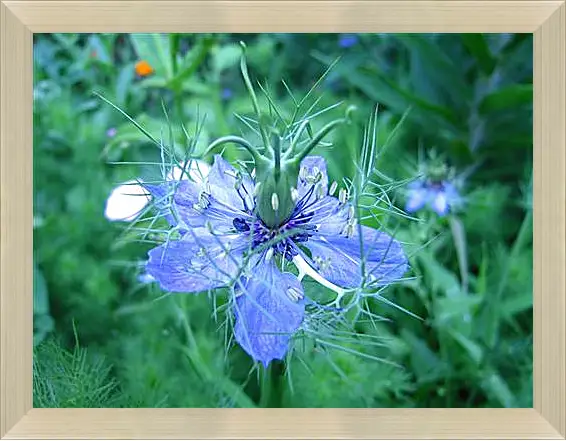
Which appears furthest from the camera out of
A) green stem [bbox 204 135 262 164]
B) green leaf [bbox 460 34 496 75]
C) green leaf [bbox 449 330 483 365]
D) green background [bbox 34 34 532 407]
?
green leaf [bbox 460 34 496 75]

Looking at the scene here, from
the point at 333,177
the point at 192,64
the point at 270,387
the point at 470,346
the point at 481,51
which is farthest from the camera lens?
the point at 481,51

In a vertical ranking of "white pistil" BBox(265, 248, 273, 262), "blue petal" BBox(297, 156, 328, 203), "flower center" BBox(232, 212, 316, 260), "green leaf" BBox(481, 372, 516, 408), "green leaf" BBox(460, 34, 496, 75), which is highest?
"green leaf" BBox(460, 34, 496, 75)

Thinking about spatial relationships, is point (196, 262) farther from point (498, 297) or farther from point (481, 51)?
point (481, 51)

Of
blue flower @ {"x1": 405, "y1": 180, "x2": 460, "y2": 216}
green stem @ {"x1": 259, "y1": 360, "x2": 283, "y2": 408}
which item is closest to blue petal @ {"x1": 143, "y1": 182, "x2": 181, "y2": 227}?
green stem @ {"x1": 259, "y1": 360, "x2": 283, "y2": 408}

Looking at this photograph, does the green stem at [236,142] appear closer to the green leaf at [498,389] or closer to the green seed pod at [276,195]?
the green seed pod at [276,195]

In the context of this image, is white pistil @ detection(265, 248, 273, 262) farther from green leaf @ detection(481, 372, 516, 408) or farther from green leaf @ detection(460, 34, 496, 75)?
green leaf @ detection(460, 34, 496, 75)

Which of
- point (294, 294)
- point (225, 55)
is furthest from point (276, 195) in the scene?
point (225, 55)
